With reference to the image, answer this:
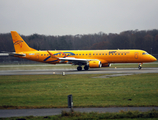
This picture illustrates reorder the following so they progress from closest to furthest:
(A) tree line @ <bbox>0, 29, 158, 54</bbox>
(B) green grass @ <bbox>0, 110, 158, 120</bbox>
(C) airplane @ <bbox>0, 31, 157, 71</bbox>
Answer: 1. (B) green grass @ <bbox>0, 110, 158, 120</bbox>
2. (C) airplane @ <bbox>0, 31, 157, 71</bbox>
3. (A) tree line @ <bbox>0, 29, 158, 54</bbox>

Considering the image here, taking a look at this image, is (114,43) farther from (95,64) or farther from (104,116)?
(104,116)

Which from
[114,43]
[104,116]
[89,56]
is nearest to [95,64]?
[89,56]

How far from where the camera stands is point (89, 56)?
141 feet

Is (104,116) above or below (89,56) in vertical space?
below

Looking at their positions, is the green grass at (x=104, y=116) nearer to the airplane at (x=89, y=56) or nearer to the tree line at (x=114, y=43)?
the airplane at (x=89, y=56)

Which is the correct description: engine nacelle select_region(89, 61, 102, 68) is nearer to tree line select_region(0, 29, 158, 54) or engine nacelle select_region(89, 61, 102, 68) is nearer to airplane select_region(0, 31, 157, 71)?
airplane select_region(0, 31, 157, 71)

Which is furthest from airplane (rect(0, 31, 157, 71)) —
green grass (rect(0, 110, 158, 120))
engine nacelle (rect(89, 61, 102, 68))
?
green grass (rect(0, 110, 158, 120))

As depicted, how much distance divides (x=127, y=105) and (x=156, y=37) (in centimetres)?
9487

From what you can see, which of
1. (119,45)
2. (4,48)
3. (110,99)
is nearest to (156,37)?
(119,45)

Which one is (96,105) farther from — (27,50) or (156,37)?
(156,37)

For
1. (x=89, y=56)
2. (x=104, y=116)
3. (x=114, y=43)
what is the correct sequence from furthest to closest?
(x=114, y=43)
(x=89, y=56)
(x=104, y=116)

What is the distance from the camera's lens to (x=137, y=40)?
97875 mm

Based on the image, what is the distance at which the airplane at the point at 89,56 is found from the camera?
133 ft

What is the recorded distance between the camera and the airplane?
40656 mm
